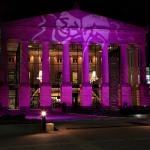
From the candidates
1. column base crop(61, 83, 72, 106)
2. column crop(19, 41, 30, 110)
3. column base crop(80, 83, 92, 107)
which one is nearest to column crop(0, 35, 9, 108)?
column crop(19, 41, 30, 110)

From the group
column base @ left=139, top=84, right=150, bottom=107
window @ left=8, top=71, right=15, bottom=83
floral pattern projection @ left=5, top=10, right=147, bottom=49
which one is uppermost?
floral pattern projection @ left=5, top=10, right=147, bottom=49

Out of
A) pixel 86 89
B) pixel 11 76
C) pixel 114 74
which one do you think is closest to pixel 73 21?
pixel 86 89

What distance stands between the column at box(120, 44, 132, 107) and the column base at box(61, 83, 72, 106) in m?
9.79

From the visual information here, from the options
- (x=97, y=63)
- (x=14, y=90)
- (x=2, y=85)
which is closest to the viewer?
(x=2, y=85)

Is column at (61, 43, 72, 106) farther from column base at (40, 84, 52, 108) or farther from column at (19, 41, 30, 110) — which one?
column at (19, 41, 30, 110)

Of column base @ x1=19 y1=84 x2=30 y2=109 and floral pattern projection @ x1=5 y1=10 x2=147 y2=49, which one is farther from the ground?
floral pattern projection @ x1=5 y1=10 x2=147 y2=49

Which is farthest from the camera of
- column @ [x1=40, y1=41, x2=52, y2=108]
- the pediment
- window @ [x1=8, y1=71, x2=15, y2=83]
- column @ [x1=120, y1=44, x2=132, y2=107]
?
window @ [x1=8, y1=71, x2=15, y2=83]

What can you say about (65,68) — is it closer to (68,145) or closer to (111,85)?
(111,85)

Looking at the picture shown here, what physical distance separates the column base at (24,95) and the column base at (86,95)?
30.9 ft

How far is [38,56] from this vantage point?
255 feet

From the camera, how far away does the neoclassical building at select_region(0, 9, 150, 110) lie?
69562mm

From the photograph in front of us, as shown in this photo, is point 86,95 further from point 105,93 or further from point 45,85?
point 45,85

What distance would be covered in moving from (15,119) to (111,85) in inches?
1636

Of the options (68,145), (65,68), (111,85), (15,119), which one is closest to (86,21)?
(65,68)
